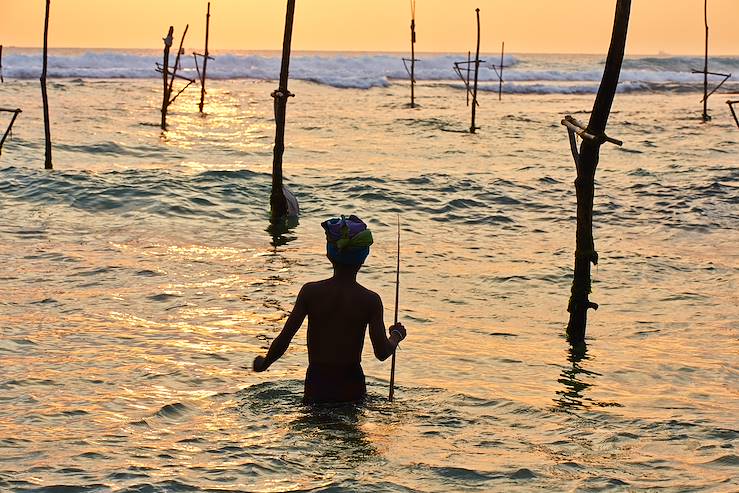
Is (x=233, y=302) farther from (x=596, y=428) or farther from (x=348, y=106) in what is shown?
(x=348, y=106)

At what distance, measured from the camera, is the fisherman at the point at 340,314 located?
6.62 metres

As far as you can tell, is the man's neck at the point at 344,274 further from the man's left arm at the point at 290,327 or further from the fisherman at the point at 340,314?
the man's left arm at the point at 290,327

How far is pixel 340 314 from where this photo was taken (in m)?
6.76

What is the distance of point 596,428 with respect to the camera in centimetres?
746

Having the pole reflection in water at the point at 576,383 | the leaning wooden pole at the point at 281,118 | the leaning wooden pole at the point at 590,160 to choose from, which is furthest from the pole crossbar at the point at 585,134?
the leaning wooden pole at the point at 281,118

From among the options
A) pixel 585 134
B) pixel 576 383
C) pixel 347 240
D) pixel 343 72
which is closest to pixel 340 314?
pixel 347 240

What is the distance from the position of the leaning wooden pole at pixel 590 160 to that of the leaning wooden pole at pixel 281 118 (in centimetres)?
620

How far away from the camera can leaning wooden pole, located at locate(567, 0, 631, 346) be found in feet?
28.1

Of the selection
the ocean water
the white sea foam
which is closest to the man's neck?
the ocean water

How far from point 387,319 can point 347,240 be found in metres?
4.28

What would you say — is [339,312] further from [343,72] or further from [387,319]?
[343,72]

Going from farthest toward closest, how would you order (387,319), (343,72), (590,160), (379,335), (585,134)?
(343,72), (387,319), (590,160), (585,134), (379,335)

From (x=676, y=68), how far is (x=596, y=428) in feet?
259

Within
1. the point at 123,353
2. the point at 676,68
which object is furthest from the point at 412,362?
the point at 676,68
